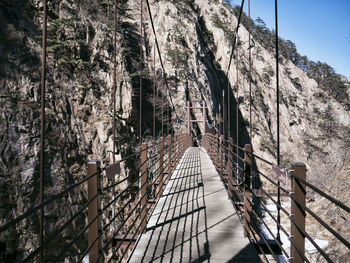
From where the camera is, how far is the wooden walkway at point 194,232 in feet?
8.64

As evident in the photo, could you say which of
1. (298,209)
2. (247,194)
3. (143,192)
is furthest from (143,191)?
(298,209)

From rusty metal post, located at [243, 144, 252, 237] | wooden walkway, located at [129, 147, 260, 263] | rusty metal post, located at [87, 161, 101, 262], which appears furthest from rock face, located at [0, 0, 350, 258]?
rusty metal post, located at [87, 161, 101, 262]

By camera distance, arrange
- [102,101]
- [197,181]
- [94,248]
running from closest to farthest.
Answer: [94,248], [197,181], [102,101]

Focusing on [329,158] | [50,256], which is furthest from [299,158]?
[50,256]

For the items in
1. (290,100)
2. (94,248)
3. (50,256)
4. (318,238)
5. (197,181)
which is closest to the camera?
(94,248)

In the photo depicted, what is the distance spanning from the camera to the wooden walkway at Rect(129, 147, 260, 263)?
8.64 feet

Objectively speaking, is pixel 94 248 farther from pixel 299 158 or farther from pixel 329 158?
pixel 329 158

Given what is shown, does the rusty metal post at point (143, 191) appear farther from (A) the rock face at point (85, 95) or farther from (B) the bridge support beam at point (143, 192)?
(A) the rock face at point (85, 95)

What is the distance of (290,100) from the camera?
40.7m

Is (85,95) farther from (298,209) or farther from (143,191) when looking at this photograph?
(298,209)

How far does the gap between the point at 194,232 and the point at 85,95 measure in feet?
51.3

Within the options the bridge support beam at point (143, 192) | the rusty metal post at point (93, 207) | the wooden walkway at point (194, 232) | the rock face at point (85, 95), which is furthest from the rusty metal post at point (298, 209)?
the rock face at point (85, 95)

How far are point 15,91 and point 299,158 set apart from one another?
33.2 m

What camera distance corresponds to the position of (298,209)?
1.79 meters
